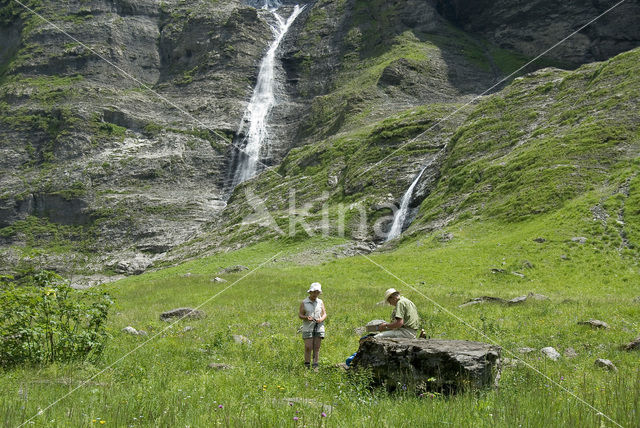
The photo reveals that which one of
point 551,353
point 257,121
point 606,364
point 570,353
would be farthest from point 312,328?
point 257,121

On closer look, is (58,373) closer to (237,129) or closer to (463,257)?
(463,257)

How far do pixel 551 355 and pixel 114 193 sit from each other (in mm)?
92615

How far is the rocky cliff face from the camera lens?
71.4 metres

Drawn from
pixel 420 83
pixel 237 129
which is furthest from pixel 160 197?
pixel 420 83

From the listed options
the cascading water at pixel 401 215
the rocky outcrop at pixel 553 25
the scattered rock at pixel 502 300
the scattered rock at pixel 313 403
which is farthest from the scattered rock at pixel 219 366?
the rocky outcrop at pixel 553 25

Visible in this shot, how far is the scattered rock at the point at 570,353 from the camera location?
1078 centimetres

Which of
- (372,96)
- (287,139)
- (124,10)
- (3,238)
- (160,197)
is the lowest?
(3,238)

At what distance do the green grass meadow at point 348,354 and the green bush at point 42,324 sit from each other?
550mm

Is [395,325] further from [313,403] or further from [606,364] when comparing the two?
[606,364]

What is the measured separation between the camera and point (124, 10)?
150 metres

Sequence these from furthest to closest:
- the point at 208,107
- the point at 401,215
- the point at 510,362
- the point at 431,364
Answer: the point at 208,107
the point at 401,215
the point at 510,362
the point at 431,364

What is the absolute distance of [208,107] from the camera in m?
112

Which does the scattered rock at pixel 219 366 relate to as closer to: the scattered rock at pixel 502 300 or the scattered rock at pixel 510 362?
the scattered rock at pixel 510 362

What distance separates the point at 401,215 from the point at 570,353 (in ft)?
144
